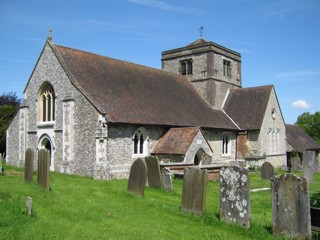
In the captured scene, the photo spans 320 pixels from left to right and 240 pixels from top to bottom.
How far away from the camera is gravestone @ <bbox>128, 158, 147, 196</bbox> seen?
11.5m

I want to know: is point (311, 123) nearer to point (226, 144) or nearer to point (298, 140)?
point (298, 140)

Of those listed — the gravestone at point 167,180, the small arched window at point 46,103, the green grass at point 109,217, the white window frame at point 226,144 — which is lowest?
the green grass at point 109,217

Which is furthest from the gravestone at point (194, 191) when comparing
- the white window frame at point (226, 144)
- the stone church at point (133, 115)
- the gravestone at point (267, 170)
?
the white window frame at point (226, 144)

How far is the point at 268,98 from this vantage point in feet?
93.7

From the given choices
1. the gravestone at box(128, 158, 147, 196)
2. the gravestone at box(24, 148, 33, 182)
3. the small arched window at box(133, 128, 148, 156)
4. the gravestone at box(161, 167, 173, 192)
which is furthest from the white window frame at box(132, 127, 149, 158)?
the gravestone at box(128, 158, 147, 196)

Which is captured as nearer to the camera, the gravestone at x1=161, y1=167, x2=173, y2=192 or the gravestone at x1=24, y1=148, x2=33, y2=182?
the gravestone at x1=24, y1=148, x2=33, y2=182

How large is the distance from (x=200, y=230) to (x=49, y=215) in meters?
3.71

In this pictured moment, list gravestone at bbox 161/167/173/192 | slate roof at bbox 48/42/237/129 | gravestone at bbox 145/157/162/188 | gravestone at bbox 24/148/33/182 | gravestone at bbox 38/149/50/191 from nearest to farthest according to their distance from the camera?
gravestone at bbox 38/149/50/191 → gravestone at bbox 24/148/33/182 → gravestone at bbox 161/167/173/192 → gravestone at bbox 145/157/162/188 → slate roof at bbox 48/42/237/129

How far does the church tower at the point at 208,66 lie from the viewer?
96.1 feet

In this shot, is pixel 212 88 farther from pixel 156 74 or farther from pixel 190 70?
pixel 156 74

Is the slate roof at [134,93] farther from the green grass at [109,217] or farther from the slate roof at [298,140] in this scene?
the slate roof at [298,140]

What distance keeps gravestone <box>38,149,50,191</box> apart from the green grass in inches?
11.0

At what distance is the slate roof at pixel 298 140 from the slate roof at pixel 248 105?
708 cm

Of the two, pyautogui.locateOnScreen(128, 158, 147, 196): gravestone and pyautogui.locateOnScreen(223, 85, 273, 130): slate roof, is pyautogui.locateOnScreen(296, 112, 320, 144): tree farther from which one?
pyautogui.locateOnScreen(128, 158, 147, 196): gravestone
